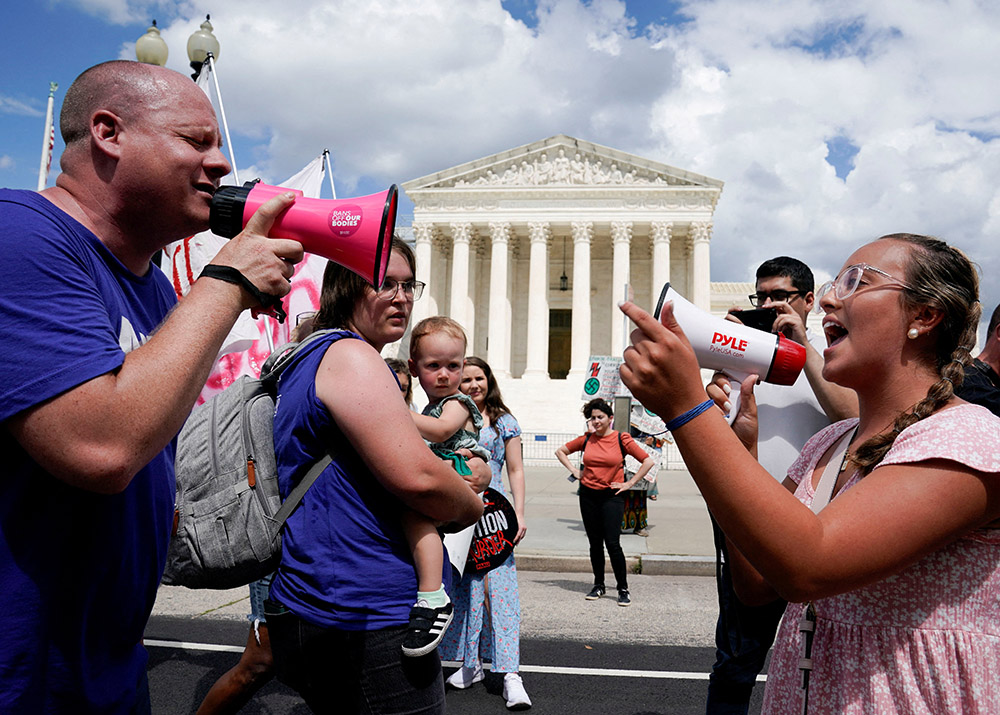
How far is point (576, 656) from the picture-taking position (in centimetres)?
543

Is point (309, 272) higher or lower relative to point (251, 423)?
higher

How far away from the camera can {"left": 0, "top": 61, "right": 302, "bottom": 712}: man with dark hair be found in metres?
1.22

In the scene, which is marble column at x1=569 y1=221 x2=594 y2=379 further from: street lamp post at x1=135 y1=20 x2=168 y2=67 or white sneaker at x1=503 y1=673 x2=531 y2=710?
white sneaker at x1=503 y1=673 x2=531 y2=710

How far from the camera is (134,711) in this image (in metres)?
1.60

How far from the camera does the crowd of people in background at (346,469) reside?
1.28 metres

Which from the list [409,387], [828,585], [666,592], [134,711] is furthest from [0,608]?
[666,592]

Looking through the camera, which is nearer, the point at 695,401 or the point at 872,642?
the point at 695,401

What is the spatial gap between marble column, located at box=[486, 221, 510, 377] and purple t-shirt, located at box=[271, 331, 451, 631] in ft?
139

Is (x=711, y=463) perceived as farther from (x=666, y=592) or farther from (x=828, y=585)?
(x=666, y=592)

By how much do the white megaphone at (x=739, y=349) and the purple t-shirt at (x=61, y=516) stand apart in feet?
4.55

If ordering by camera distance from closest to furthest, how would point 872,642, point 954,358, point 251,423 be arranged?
1. point 872,642
2. point 954,358
3. point 251,423

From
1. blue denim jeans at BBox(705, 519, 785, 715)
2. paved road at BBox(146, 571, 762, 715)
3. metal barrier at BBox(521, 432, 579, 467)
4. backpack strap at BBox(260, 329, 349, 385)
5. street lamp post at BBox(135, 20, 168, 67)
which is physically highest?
street lamp post at BBox(135, 20, 168, 67)

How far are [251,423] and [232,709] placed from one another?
1.50 metres

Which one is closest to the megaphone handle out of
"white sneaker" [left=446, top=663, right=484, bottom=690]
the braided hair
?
the braided hair
